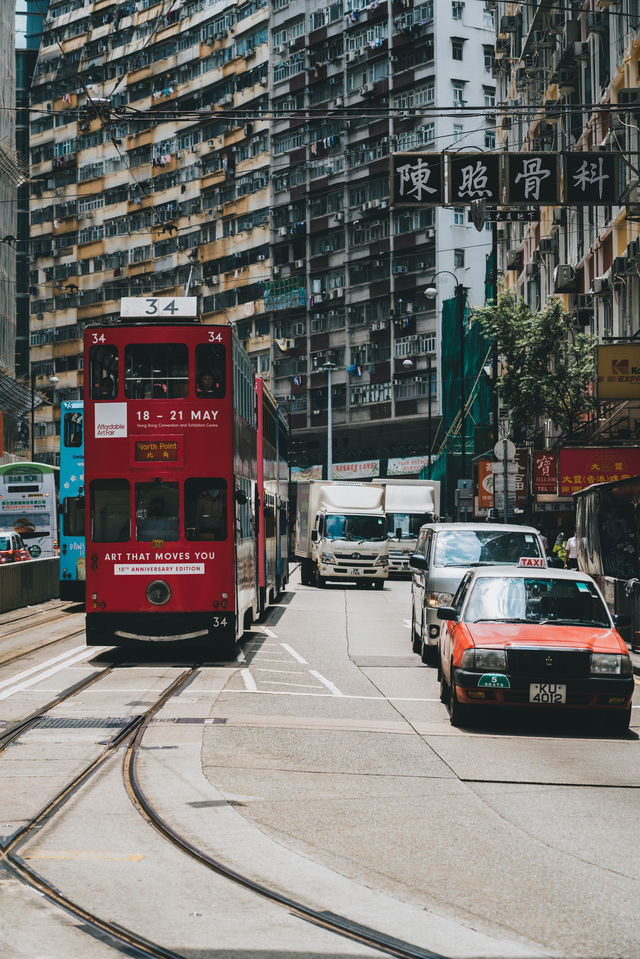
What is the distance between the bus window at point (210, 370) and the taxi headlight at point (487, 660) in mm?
7458

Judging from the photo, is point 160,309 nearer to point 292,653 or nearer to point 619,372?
point 292,653

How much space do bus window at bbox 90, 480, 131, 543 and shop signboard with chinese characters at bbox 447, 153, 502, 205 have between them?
642 centimetres

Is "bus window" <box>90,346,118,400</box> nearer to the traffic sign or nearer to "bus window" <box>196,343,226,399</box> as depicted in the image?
"bus window" <box>196,343,226,399</box>

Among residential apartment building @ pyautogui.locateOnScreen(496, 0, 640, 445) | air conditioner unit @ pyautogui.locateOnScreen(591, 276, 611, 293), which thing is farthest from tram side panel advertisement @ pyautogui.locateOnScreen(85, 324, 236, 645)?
air conditioner unit @ pyautogui.locateOnScreen(591, 276, 611, 293)

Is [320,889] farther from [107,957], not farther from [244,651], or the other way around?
[244,651]

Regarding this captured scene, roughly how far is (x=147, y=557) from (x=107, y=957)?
42.9ft

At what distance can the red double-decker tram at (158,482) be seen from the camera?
1814 cm

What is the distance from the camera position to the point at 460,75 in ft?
246

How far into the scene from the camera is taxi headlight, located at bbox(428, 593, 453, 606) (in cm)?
1753

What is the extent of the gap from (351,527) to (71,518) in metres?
12.1

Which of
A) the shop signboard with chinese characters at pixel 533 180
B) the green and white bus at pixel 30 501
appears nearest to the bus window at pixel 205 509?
the shop signboard with chinese characters at pixel 533 180

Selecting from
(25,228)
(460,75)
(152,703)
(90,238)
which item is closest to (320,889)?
(152,703)

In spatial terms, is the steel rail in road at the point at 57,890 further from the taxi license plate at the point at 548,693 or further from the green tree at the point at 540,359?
the green tree at the point at 540,359

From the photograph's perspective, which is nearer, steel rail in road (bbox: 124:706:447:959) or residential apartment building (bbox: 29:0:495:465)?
steel rail in road (bbox: 124:706:447:959)
